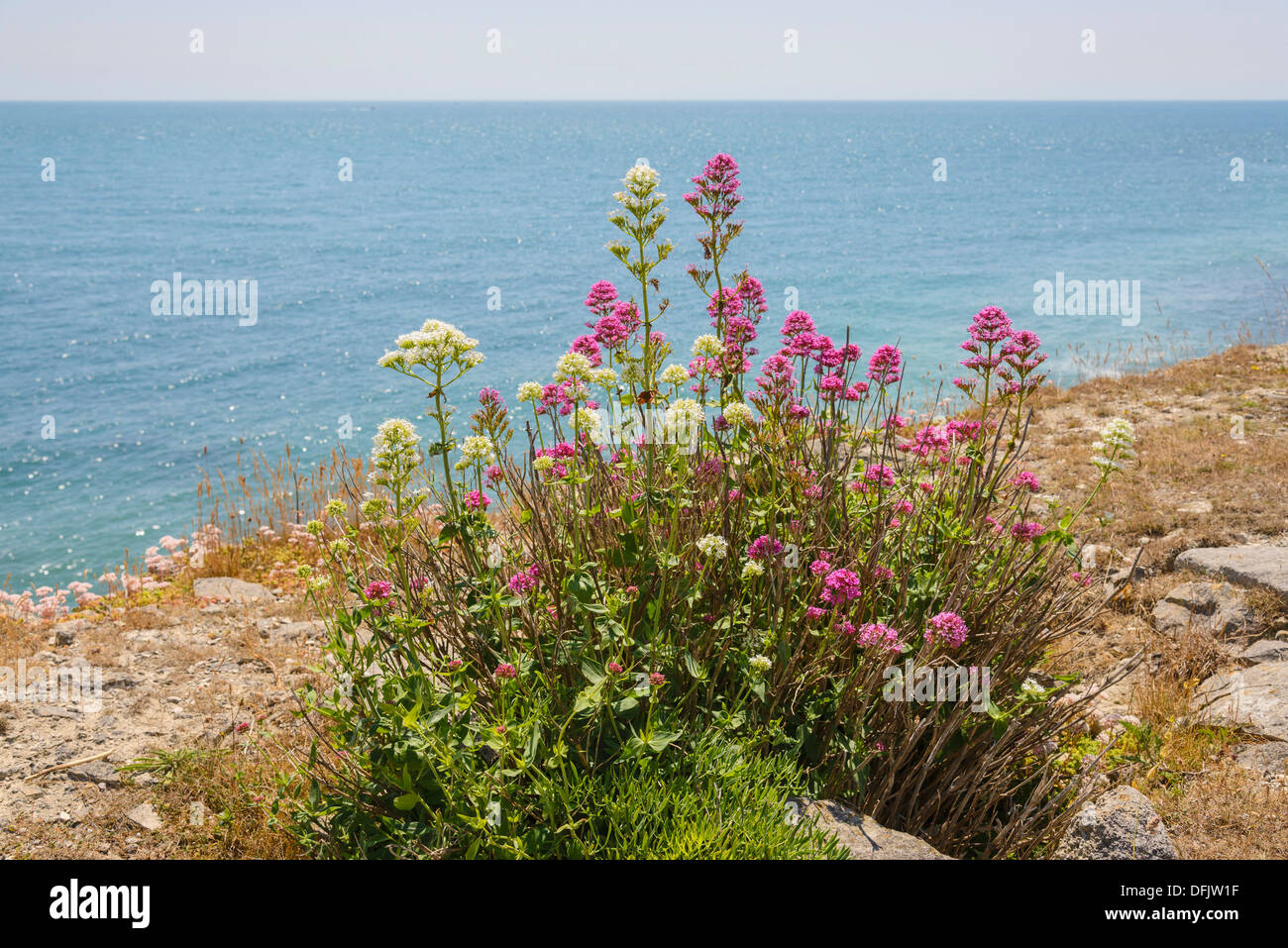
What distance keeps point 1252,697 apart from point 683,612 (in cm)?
339

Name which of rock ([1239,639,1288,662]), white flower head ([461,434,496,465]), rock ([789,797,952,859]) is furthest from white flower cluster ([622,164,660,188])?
rock ([1239,639,1288,662])

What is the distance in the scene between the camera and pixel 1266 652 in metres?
4.80

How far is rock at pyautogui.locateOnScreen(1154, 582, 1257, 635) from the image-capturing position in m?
5.04

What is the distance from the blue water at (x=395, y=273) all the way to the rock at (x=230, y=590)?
268 inches

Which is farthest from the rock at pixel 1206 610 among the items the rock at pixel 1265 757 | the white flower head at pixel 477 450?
the white flower head at pixel 477 450

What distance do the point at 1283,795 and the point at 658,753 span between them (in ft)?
9.82

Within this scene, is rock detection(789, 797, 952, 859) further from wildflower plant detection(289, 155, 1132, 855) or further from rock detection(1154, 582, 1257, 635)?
rock detection(1154, 582, 1257, 635)

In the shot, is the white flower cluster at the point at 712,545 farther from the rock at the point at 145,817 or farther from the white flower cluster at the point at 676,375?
the rock at the point at 145,817

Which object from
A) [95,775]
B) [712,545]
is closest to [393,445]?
[712,545]

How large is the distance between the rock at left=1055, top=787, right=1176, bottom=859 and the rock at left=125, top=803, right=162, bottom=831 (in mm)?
3995

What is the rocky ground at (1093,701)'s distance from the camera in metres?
3.55

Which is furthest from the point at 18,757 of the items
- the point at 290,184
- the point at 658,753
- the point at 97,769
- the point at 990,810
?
the point at 290,184
